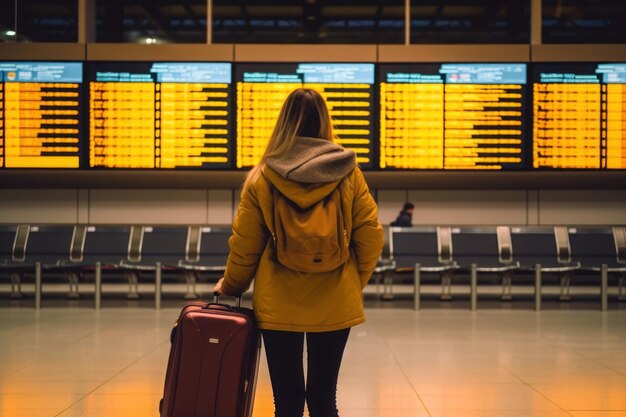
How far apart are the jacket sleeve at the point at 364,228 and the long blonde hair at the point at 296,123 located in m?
0.20

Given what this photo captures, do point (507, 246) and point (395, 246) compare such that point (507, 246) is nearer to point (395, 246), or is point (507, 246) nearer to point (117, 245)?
point (395, 246)

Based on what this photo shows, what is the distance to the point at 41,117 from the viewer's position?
9.98 m

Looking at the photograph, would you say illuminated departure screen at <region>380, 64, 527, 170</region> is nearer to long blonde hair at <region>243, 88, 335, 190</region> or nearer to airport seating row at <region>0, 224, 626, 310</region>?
airport seating row at <region>0, 224, 626, 310</region>

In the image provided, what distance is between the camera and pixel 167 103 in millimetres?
10000

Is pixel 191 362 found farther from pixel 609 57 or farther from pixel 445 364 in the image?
pixel 609 57

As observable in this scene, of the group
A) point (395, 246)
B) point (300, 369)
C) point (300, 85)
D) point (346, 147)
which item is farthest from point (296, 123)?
point (395, 246)

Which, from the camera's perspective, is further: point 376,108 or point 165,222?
point 165,222

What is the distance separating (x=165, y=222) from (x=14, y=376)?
623cm

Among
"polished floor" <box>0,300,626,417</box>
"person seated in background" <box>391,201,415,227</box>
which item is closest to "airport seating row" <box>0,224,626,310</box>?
"person seated in background" <box>391,201,415,227</box>

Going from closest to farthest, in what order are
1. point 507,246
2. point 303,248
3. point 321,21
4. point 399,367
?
1. point 303,248
2. point 399,367
3. point 507,246
4. point 321,21

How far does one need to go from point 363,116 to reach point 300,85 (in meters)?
0.94

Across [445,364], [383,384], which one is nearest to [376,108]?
[445,364]

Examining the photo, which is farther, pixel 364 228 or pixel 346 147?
pixel 346 147

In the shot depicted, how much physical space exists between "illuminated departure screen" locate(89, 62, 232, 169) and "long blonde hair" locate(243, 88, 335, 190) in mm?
7562
